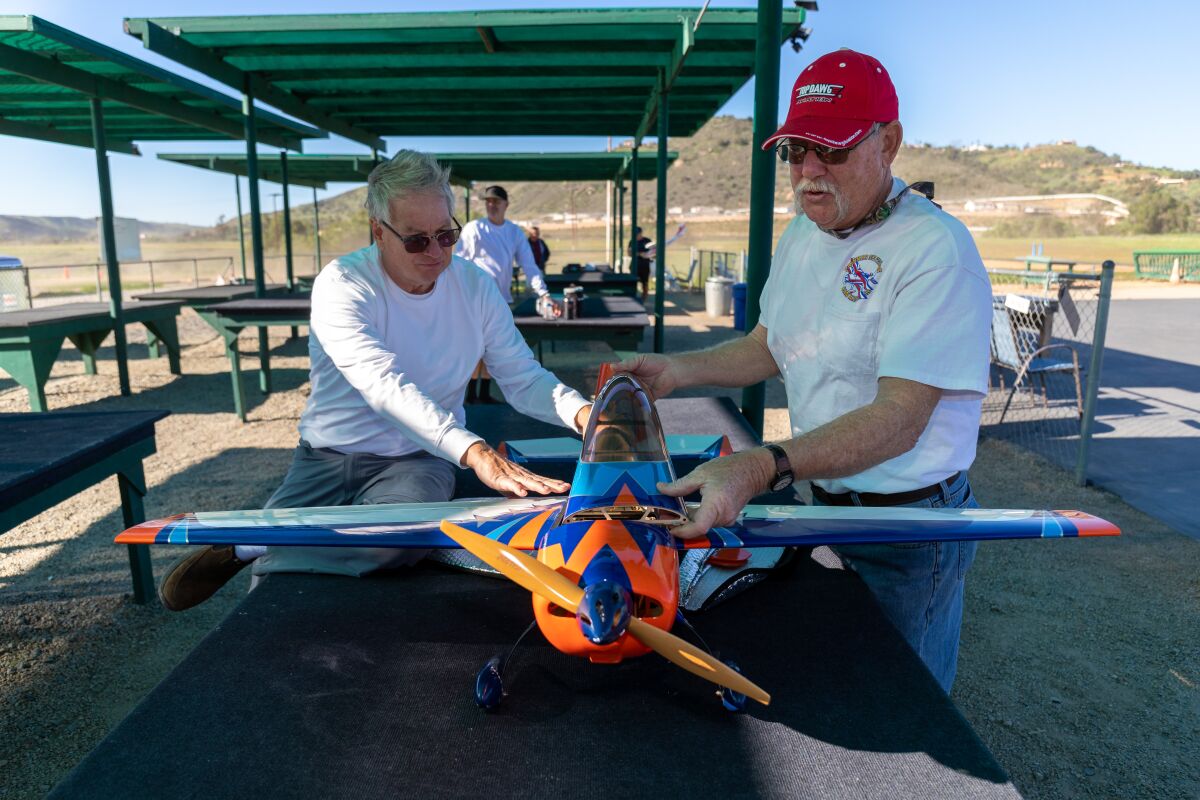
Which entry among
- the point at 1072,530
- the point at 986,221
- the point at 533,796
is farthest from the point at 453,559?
the point at 986,221

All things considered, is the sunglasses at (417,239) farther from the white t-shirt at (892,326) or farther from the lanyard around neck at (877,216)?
the lanyard around neck at (877,216)

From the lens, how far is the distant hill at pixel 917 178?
296ft

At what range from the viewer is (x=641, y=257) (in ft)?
63.6

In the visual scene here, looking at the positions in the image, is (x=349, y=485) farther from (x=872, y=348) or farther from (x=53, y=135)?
(x=53, y=135)

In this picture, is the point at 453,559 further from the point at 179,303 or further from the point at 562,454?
the point at 179,303

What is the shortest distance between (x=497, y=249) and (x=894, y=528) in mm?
6841

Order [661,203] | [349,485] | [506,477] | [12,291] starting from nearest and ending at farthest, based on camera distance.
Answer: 1. [506,477]
2. [349,485]
3. [661,203]
4. [12,291]

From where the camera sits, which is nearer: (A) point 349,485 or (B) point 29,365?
(A) point 349,485

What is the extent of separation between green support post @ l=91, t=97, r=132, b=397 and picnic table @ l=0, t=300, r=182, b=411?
0.17 metres

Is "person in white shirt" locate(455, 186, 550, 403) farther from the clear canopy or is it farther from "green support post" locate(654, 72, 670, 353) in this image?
the clear canopy

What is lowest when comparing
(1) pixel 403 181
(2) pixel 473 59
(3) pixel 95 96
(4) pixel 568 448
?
(4) pixel 568 448

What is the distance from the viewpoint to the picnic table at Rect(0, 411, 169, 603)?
288 cm

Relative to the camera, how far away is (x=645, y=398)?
2305 millimetres

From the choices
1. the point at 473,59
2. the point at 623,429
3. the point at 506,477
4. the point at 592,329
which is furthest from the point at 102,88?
the point at 623,429
